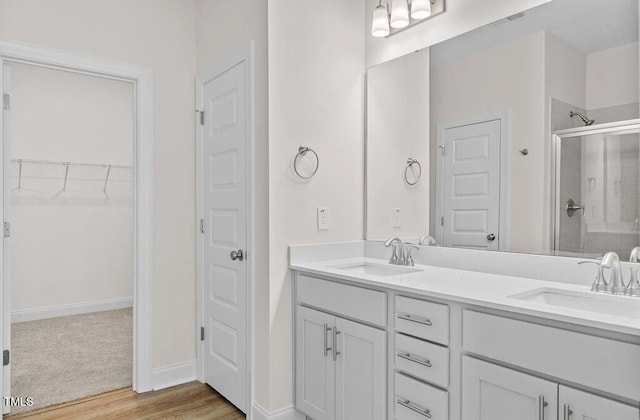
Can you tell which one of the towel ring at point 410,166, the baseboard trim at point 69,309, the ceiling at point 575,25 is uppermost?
the ceiling at point 575,25

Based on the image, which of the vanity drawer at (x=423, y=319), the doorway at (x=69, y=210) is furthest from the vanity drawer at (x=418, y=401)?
the doorway at (x=69, y=210)

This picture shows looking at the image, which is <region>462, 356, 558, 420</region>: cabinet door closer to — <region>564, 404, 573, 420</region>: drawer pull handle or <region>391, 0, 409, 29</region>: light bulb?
<region>564, 404, 573, 420</region>: drawer pull handle

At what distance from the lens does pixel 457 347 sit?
1499 mm

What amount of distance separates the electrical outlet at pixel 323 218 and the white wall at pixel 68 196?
9.36 ft

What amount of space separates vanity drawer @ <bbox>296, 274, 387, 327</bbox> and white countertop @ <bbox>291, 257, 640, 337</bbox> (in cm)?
5

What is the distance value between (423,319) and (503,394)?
36 centimetres

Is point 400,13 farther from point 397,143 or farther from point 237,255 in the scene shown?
point 237,255

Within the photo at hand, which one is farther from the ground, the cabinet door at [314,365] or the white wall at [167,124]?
the white wall at [167,124]

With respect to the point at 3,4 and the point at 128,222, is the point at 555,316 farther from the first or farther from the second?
the point at 128,222

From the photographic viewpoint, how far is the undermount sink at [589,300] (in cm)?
141

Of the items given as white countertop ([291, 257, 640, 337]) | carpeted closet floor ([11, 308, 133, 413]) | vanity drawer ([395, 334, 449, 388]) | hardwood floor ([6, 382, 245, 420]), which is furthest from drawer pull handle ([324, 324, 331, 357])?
carpeted closet floor ([11, 308, 133, 413])

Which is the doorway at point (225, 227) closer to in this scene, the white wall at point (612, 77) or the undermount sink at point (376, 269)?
the undermount sink at point (376, 269)

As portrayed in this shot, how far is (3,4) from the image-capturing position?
2250 millimetres

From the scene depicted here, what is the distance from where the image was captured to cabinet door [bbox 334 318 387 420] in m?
1.78
